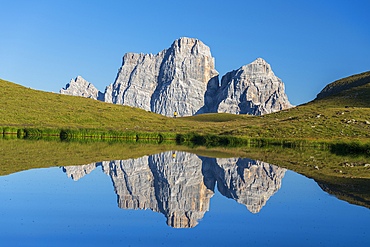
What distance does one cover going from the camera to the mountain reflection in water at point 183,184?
9.57 m

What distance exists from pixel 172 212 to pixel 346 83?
8459cm

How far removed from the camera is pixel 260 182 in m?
13.8

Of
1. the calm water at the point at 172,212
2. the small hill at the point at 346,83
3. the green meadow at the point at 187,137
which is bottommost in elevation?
the calm water at the point at 172,212

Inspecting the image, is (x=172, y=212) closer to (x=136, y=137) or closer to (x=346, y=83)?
(x=136, y=137)

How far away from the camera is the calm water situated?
7121 mm

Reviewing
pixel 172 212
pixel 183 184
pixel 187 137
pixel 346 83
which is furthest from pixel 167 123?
pixel 172 212

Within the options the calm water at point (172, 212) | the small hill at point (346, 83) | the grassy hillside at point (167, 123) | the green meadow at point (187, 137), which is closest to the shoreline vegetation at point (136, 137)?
the green meadow at point (187, 137)

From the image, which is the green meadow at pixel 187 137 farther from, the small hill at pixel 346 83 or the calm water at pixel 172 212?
the calm water at pixel 172 212

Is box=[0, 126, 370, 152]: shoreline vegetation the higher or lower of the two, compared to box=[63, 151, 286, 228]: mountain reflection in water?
higher

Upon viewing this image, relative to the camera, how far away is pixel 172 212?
29.9 feet

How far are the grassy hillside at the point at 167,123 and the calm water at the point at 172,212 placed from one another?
33.4m

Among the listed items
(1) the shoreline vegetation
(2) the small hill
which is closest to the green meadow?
(1) the shoreline vegetation

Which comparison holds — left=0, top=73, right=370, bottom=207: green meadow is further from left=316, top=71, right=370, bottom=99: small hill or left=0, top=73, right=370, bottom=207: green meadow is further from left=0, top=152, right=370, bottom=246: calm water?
left=0, top=152, right=370, bottom=246: calm water

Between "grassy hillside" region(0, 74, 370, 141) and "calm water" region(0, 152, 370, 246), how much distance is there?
110 ft
